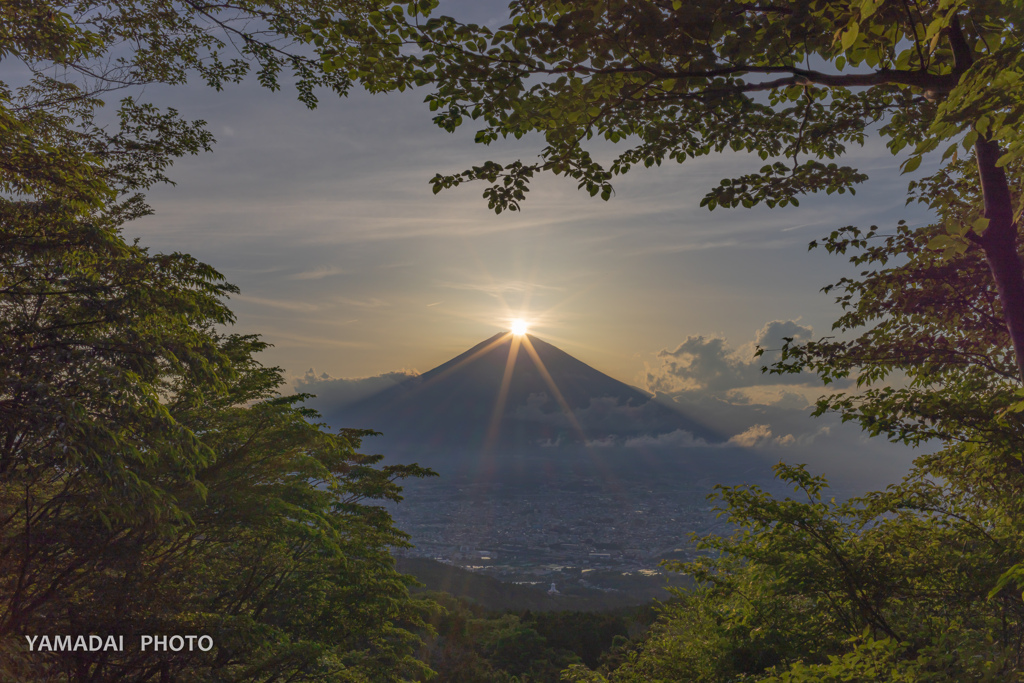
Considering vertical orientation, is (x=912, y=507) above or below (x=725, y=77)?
below

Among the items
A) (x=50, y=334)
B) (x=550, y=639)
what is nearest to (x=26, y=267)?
(x=50, y=334)

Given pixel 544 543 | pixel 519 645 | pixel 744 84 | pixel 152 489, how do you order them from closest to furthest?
pixel 744 84, pixel 152 489, pixel 519 645, pixel 544 543

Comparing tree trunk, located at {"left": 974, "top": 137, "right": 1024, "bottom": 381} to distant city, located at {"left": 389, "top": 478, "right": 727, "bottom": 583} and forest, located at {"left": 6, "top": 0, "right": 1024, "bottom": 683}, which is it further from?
distant city, located at {"left": 389, "top": 478, "right": 727, "bottom": 583}

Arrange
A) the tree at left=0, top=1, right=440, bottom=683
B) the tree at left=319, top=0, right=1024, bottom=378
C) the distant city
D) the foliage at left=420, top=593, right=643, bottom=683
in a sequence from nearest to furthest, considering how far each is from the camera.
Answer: the tree at left=319, top=0, right=1024, bottom=378
the tree at left=0, top=1, right=440, bottom=683
the foliage at left=420, top=593, right=643, bottom=683
the distant city

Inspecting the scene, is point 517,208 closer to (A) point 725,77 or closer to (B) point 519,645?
(A) point 725,77

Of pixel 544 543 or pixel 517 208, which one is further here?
pixel 544 543

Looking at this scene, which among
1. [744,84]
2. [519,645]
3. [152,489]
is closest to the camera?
[744,84]

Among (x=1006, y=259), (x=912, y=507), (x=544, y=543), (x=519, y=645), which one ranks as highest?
(x=1006, y=259)

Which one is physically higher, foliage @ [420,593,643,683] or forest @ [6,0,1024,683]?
forest @ [6,0,1024,683]

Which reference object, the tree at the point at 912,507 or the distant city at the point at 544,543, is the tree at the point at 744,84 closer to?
the tree at the point at 912,507

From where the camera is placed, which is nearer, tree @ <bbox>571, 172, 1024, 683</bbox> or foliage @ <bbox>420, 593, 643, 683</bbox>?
tree @ <bbox>571, 172, 1024, 683</bbox>

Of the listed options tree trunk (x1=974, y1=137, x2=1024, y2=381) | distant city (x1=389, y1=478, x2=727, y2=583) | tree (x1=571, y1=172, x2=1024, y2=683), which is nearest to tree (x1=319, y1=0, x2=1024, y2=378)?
tree trunk (x1=974, y1=137, x2=1024, y2=381)

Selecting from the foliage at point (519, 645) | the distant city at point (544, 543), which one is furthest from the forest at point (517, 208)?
the distant city at point (544, 543)

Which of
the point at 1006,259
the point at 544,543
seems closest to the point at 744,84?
the point at 1006,259
